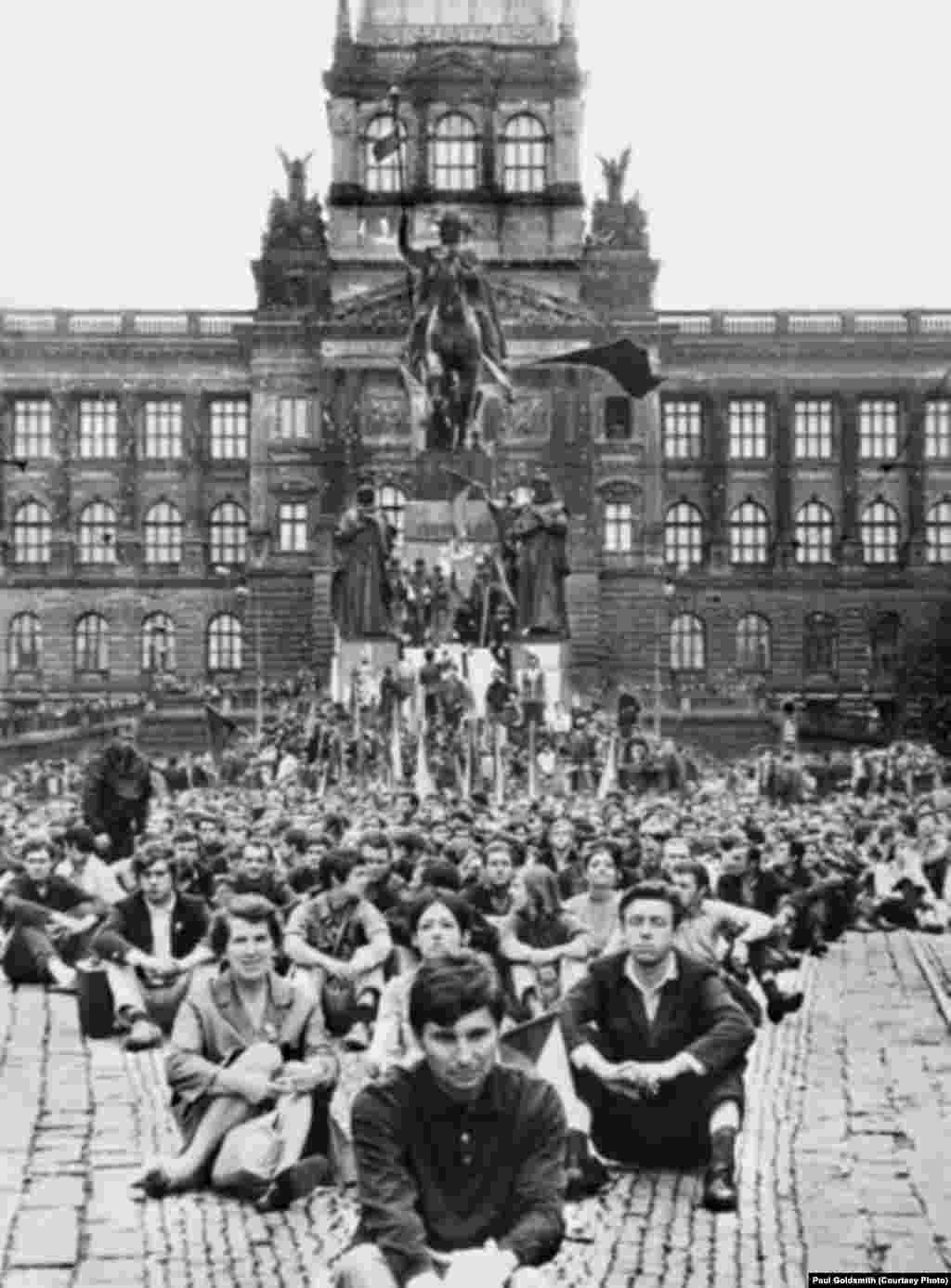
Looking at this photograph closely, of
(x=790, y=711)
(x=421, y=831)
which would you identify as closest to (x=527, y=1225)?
(x=421, y=831)

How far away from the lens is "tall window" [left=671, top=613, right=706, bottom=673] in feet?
296

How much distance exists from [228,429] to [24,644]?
9872mm

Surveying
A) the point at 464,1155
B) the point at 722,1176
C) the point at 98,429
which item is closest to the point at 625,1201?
the point at 722,1176

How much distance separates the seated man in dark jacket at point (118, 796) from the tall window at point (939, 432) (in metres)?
66.7

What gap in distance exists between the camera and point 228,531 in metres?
90.5

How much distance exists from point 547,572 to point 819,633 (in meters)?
41.5

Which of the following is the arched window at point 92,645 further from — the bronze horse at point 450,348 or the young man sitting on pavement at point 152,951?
the young man sitting on pavement at point 152,951

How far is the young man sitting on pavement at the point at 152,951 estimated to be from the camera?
661 inches

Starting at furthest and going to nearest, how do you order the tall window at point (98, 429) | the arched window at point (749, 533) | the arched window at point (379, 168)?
the arched window at point (749, 533) → the tall window at point (98, 429) → the arched window at point (379, 168)

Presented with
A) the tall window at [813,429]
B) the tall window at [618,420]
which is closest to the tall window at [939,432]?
the tall window at [813,429]

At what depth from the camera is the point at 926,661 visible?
271 feet

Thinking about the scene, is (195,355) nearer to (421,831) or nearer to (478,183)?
(478,183)

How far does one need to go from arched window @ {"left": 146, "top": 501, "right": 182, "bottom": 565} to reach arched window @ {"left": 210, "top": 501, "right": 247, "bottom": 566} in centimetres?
117

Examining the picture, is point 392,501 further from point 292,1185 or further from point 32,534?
point 292,1185
